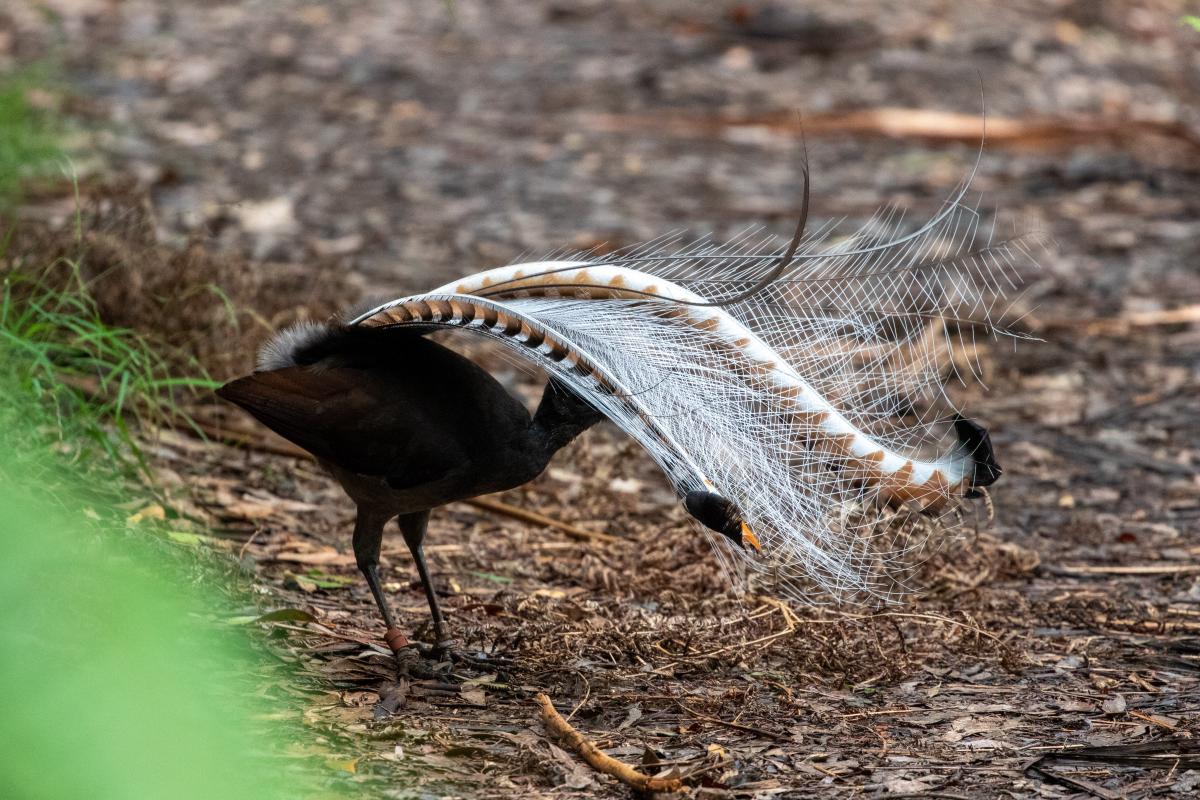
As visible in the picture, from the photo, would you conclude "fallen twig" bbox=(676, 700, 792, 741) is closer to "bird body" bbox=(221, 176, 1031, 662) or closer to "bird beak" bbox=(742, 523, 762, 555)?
"bird body" bbox=(221, 176, 1031, 662)

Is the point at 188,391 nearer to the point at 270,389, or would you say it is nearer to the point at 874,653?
the point at 270,389

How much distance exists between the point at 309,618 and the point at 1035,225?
5.67 meters

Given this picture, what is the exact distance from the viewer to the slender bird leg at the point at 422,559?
3545 mm

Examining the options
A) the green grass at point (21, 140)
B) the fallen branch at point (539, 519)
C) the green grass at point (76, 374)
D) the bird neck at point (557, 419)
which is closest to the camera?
the bird neck at point (557, 419)

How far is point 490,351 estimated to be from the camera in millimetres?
6246

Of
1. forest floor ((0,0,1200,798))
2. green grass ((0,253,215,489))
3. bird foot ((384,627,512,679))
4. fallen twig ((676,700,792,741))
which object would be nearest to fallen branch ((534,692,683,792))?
forest floor ((0,0,1200,798))

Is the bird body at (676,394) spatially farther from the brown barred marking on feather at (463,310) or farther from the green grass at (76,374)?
the green grass at (76,374)

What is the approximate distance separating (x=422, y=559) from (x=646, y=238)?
15.1 ft

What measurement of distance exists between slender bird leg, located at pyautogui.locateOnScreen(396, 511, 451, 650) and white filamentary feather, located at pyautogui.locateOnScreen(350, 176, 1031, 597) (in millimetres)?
619

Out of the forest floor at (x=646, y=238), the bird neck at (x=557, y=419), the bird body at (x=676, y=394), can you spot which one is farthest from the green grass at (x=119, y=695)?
the bird neck at (x=557, y=419)

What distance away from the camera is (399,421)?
327 centimetres

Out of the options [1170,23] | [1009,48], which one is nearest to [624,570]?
[1009,48]

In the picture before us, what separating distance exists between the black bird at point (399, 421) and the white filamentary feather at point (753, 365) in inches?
7.2

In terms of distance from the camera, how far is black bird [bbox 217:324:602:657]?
3.26 m
